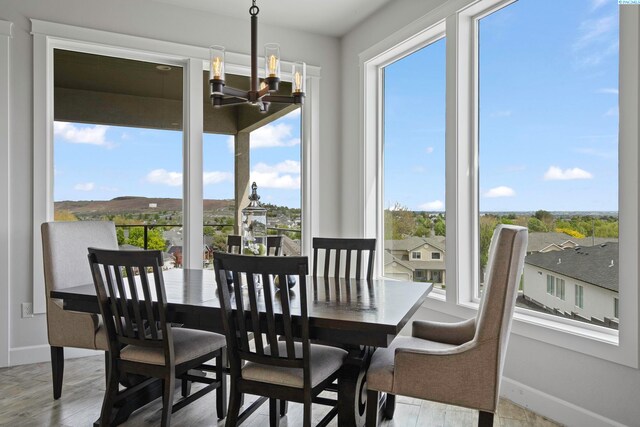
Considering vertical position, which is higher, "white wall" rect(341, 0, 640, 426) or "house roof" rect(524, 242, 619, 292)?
"house roof" rect(524, 242, 619, 292)

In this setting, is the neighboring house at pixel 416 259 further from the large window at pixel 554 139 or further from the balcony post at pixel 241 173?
the balcony post at pixel 241 173

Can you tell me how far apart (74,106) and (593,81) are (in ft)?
12.8

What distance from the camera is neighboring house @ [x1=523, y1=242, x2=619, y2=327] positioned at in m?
2.48

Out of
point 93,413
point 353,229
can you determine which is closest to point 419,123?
point 353,229

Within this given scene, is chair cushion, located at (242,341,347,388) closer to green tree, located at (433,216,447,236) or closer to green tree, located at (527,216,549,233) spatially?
green tree, located at (527,216,549,233)

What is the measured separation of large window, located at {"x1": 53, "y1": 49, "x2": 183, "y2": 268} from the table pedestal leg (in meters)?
2.63

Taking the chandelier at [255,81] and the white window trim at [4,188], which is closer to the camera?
the chandelier at [255,81]

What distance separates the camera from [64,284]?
2.91m

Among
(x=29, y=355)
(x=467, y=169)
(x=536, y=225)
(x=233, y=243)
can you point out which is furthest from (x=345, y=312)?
(x=29, y=355)

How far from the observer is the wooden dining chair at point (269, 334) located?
1.88 meters

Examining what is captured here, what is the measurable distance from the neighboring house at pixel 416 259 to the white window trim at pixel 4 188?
3.22m

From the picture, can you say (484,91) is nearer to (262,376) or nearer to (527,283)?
(527,283)

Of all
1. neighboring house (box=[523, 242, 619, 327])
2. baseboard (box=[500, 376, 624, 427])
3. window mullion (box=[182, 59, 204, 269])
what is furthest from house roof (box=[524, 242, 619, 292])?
window mullion (box=[182, 59, 204, 269])

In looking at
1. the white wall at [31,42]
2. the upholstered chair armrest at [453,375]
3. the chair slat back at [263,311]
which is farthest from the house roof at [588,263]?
the white wall at [31,42]
